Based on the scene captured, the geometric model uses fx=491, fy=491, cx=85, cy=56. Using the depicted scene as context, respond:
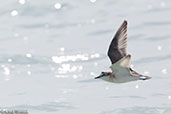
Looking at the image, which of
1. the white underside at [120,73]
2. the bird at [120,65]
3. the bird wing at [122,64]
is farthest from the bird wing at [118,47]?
the bird wing at [122,64]

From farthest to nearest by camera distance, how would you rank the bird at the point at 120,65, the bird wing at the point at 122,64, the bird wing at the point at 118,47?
the bird wing at the point at 118,47 < the bird at the point at 120,65 < the bird wing at the point at 122,64

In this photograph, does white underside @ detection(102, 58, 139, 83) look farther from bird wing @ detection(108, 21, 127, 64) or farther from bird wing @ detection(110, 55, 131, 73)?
bird wing @ detection(108, 21, 127, 64)

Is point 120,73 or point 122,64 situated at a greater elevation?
point 122,64

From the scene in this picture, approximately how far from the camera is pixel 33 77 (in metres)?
32.6

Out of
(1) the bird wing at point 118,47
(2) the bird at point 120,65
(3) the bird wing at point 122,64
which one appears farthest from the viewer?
(1) the bird wing at point 118,47

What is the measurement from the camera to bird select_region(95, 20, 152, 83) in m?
13.9

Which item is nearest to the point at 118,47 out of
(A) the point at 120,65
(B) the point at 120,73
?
(B) the point at 120,73

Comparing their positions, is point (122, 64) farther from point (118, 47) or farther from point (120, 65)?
point (118, 47)

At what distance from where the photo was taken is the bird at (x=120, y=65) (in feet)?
45.7

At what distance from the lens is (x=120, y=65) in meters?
13.9

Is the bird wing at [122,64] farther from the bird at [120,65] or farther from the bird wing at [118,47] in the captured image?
the bird wing at [118,47]

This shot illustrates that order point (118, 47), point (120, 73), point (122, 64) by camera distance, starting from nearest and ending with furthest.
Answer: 1. point (122, 64)
2. point (120, 73)
3. point (118, 47)

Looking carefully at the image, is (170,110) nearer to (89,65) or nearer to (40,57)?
(89,65)

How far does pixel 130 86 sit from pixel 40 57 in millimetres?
7357
